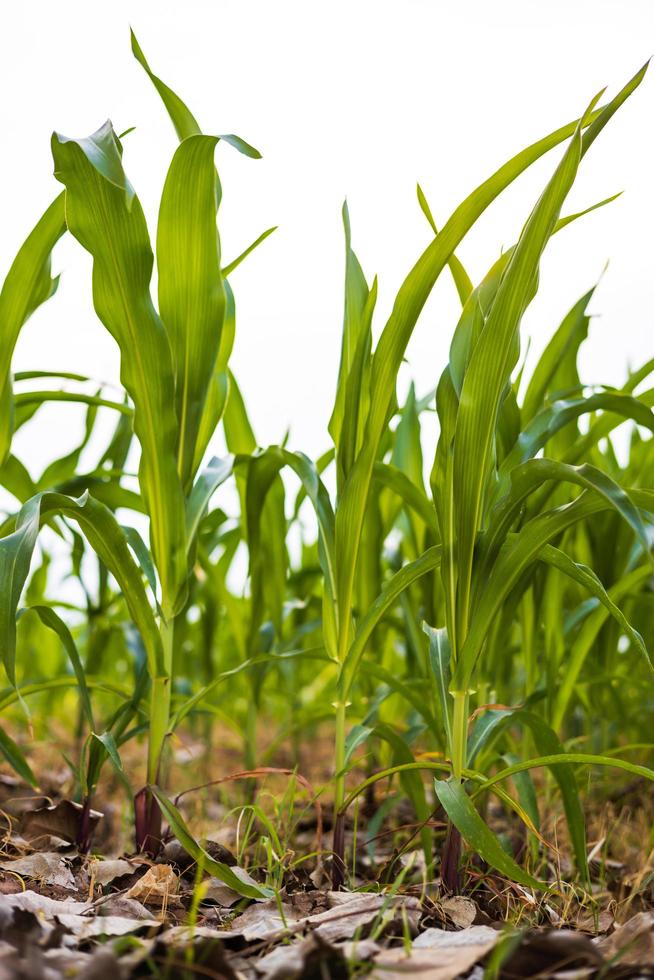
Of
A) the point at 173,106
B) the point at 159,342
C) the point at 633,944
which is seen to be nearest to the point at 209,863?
the point at 633,944

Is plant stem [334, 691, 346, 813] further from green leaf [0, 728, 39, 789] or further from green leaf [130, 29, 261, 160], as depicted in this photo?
green leaf [130, 29, 261, 160]

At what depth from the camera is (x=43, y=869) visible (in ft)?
2.60

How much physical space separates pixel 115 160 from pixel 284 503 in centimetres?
61

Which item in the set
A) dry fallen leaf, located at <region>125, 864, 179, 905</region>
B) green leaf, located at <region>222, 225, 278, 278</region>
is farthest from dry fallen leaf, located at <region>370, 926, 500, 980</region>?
green leaf, located at <region>222, 225, 278, 278</region>

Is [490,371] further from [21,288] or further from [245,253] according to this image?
[21,288]

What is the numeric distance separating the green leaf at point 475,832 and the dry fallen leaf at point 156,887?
0.85 feet

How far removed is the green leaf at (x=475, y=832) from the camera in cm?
75

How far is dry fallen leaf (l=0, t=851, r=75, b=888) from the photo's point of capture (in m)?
0.78

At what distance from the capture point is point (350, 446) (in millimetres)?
911

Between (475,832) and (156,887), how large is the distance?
29 cm

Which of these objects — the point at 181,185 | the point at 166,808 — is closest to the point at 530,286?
the point at 181,185

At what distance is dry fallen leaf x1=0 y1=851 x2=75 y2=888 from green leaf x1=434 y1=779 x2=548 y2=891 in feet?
1.18

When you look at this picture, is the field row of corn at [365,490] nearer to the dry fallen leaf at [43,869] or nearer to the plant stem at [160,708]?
the plant stem at [160,708]

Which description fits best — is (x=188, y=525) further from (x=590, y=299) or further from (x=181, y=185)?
(x=590, y=299)
